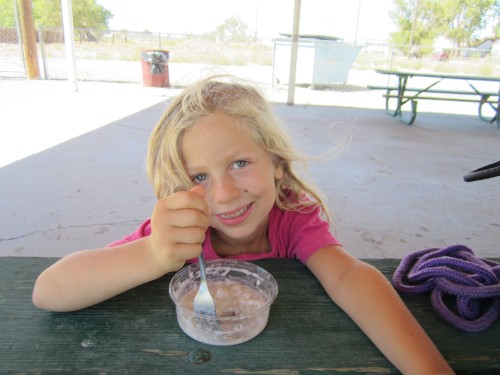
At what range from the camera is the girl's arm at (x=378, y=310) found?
662mm

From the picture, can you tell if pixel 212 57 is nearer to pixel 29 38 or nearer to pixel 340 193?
pixel 29 38

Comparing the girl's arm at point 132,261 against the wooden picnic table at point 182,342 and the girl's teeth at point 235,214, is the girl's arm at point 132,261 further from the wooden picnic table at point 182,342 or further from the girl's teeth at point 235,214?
the girl's teeth at point 235,214

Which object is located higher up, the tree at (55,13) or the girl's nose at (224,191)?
the tree at (55,13)

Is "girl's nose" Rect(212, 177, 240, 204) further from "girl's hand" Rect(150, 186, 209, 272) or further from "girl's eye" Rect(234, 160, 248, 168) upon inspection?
"girl's hand" Rect(150, 186, 209, 272)

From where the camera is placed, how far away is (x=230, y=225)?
3.52ft

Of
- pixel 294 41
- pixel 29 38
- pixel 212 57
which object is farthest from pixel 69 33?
pixel 212 57

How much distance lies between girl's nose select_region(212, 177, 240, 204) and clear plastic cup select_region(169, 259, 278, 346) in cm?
15

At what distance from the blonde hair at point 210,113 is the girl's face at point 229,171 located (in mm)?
24

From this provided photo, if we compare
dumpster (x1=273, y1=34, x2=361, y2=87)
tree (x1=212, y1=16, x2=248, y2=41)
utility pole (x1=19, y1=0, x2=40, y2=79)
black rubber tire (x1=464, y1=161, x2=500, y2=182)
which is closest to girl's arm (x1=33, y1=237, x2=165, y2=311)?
black rubber tire (x1=464, y1=161, x2=500, y2=182)

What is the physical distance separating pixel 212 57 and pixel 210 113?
12.1m

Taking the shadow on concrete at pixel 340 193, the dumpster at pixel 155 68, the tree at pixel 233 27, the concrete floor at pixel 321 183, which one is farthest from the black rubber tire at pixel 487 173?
the tree at pixel 233 27

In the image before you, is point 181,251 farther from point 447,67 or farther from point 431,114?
point 447,67

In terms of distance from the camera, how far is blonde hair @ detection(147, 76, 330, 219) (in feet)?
3.45

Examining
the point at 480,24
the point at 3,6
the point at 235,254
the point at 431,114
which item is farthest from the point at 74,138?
the point at 480,24
